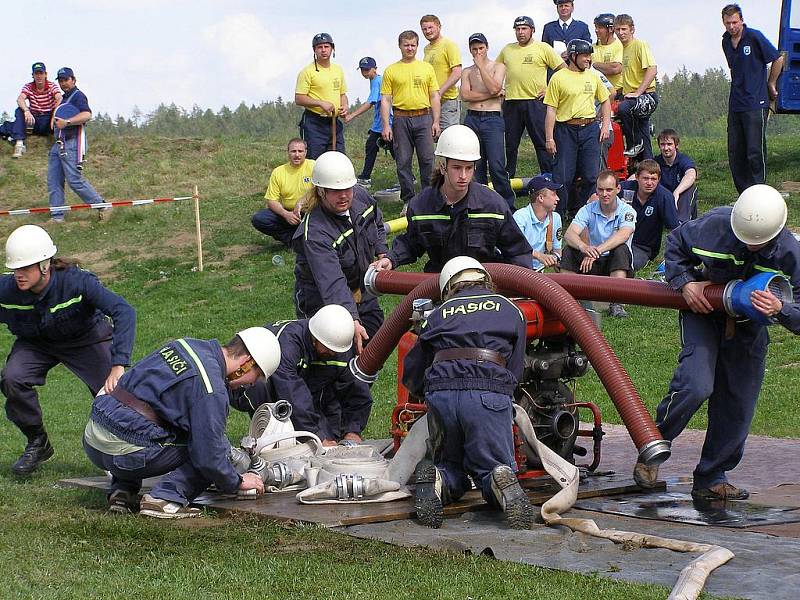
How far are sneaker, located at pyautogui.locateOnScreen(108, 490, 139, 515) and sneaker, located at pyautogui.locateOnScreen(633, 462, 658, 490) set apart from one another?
2879mm

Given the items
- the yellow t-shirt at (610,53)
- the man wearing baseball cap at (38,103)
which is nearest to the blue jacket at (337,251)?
the yellow t-shirt at (610,53)

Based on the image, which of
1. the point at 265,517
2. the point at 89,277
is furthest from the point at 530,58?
the point at 265,517

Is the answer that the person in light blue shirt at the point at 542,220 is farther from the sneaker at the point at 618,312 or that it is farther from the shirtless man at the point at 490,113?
the shirtless man at the point at 490,113

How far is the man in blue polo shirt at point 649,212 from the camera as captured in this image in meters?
12.1

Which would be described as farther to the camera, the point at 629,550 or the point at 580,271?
the point at 580,271

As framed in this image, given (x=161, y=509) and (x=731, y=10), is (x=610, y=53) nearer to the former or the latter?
(x=731, y=10)

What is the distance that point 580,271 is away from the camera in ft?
39.1

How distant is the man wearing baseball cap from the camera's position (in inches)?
799

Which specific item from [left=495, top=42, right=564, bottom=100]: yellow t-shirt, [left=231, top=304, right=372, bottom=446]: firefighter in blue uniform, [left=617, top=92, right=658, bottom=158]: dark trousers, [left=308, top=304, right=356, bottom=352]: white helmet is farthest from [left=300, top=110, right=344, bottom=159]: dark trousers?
[left=308, top=304, right=356, bottom=352]: white helmet

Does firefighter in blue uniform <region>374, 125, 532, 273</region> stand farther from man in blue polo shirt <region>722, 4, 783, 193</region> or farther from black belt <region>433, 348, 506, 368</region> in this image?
man in blue polo shirt <region>722, 4, 783, 193</region>

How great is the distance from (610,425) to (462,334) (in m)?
3.76

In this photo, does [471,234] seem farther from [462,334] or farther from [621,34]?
[621,34]

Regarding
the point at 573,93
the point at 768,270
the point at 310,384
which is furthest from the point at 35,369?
the point at 573,93

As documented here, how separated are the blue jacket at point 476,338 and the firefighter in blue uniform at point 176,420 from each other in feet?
2.93
